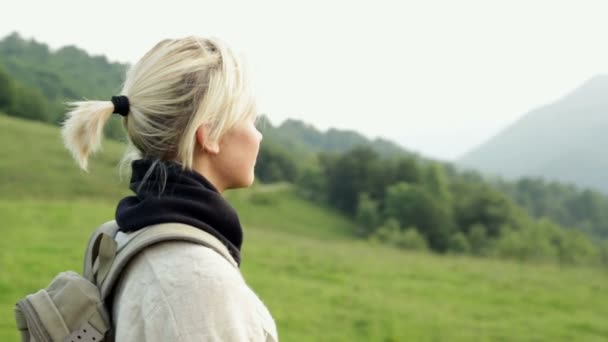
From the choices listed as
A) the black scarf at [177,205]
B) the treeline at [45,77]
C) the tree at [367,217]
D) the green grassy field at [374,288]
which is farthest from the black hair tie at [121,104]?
the tree at [367,217]

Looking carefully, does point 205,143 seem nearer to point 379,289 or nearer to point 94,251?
point 94,251

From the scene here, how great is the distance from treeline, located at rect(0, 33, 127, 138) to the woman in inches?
2022

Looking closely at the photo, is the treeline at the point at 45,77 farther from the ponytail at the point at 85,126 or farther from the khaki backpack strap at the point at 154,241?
the khaki backpack strap at the point at 154,241

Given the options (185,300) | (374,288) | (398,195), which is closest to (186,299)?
(185,300)

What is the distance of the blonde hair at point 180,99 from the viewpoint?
1.75 metres

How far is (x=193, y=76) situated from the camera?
176 cm

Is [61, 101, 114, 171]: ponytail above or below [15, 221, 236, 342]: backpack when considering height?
above

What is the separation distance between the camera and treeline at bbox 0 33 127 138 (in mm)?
58481

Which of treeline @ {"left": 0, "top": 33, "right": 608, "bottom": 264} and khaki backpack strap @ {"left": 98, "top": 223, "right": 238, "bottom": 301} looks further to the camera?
treeline @ {"left": 0, "top": 33, "right": 608, "bottom": 264}

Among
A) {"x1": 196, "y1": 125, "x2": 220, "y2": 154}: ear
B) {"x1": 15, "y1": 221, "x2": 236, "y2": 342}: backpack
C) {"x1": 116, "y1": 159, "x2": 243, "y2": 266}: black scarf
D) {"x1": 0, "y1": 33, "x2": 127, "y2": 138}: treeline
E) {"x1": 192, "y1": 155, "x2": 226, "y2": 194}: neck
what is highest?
{"x1": 0, "y1": 33, "x2": 127, "y2": 138}: treeline

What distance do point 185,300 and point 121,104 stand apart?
2.34 ft

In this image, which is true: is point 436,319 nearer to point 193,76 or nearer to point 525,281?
point 525,281

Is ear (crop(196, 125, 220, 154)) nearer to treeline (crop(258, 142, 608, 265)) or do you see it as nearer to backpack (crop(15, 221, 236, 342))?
backpack (crop(15, 221, 236, 342))

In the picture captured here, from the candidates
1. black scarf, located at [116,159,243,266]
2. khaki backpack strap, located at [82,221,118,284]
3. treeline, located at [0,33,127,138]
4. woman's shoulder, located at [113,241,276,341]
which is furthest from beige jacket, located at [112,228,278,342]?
treeline, located at [0,33,127,138]
